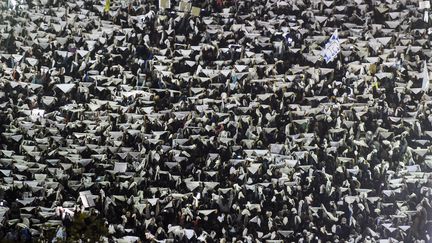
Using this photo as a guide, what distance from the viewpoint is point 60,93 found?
20188mm

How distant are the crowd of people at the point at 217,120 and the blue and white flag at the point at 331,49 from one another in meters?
0.11

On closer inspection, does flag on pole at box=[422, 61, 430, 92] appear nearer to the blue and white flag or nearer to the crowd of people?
the crowd of people

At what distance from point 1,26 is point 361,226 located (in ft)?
23.4

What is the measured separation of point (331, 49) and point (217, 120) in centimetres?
227

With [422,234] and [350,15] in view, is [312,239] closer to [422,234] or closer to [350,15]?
[422,234]

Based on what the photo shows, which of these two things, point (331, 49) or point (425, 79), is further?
point (331, 49)

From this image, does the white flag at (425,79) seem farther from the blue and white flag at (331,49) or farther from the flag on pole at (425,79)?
the blue and white flag at (331,49)

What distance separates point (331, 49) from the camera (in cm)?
2027

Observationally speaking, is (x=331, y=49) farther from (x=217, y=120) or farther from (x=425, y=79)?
(x=217, y=120)

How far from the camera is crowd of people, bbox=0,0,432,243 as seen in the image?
18.1 metres

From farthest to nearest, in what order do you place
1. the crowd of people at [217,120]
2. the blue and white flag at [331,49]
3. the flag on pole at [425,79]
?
the blue and white flag at [331,49]
the flag on pole at [425,79]
the crowd of people at [217,120]

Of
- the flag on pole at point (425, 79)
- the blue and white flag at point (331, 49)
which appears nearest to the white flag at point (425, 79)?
the flag on pole at point (425, 79)

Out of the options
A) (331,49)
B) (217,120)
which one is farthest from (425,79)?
(217,120)

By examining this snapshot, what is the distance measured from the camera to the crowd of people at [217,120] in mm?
18094
